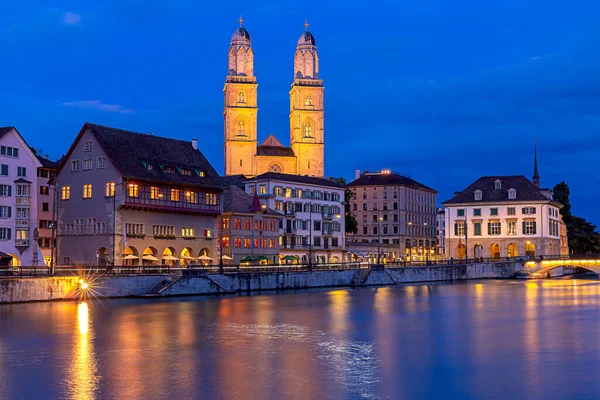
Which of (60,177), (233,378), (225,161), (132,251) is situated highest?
(225,161)

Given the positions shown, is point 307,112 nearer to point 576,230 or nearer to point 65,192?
point 576,230

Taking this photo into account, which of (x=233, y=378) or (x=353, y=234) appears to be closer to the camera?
(x=233, y=378)

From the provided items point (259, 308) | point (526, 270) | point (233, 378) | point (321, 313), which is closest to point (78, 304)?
point (259, 308)

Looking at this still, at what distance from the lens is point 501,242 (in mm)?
120750

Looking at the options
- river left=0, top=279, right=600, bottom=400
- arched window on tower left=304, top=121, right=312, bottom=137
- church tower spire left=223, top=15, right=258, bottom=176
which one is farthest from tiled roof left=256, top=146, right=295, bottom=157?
river left=0, top=279, right=600, bottom=400

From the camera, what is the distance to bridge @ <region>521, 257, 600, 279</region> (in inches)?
4264

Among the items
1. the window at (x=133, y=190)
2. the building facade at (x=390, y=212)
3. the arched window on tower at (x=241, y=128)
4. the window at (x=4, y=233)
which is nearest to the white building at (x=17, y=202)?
the window at (x=4, y=233)

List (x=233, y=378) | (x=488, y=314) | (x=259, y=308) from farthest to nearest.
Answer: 1. (x=259, y=308)
2. (x=488, y=314)
3. (x=233, y=378)

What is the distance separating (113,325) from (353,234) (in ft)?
361

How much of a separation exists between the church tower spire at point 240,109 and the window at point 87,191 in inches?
2801

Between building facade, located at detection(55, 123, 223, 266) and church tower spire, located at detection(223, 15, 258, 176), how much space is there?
64983 millimetres

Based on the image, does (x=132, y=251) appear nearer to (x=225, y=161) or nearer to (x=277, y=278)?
(x=277, y=278)

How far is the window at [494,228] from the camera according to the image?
121 meters

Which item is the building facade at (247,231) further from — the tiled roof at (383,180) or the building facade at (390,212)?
the tiled roof at (383,180)
